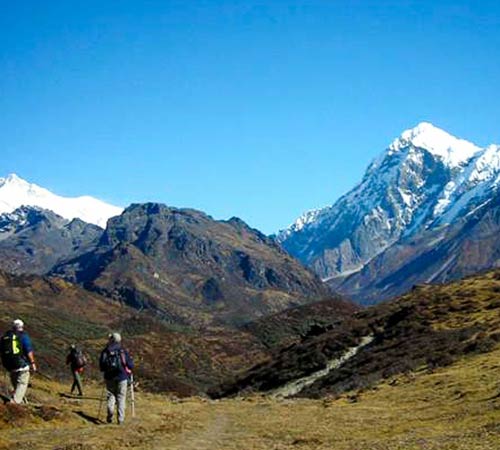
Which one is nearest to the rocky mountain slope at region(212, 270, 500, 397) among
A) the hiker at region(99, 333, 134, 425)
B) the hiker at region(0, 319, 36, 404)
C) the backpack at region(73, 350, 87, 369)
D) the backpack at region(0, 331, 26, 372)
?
the backpack at region(73, 350, 87, 369)

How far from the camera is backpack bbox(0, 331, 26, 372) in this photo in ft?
86.5

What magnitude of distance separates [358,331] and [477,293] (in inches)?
555

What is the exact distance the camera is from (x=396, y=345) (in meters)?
68.8

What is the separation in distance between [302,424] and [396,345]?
132ft

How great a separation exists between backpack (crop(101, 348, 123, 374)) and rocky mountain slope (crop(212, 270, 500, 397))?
27.9 metres

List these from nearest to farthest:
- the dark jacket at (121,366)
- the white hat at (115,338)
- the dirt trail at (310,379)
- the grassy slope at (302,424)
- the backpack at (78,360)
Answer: the grassy slope at (302,424), the dark jacket at (121,366), the white hat at (115,338), the backpack at (78,360), the dirt trail at (310,379)

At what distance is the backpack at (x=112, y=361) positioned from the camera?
26.4 metres

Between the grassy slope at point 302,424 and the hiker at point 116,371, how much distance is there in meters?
1.09

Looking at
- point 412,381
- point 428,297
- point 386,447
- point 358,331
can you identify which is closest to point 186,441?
point 386,447

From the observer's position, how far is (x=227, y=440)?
958 inches

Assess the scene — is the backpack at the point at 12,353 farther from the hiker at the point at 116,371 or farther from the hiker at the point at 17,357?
the hiker at the point at 116,371

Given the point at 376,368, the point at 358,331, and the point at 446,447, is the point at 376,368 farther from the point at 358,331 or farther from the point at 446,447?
the point at 446,447

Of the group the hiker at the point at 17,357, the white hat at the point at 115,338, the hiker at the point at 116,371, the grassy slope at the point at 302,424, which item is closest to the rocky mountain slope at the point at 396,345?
the grassy slope at the point at 302,424

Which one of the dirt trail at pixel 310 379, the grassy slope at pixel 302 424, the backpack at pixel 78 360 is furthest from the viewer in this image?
the dirt trail at pixel 310 379
